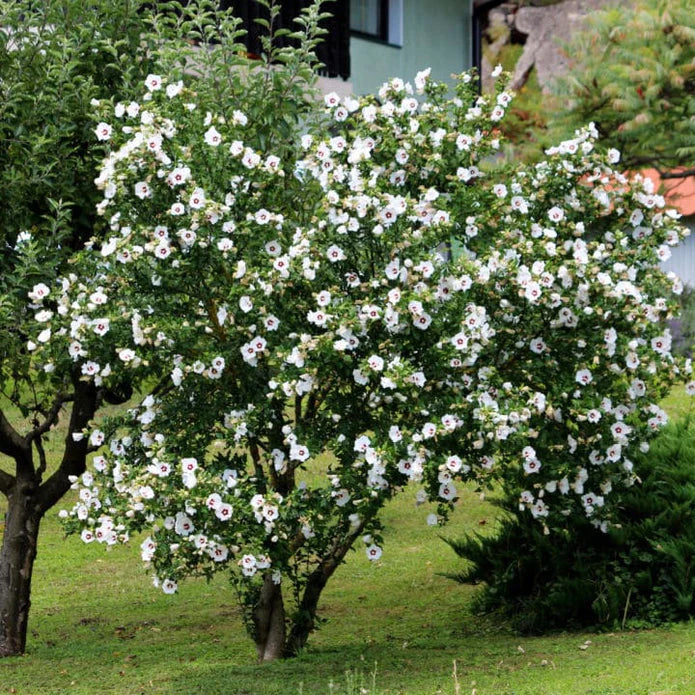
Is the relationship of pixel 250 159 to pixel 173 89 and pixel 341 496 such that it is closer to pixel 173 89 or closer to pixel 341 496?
pixel 173 89

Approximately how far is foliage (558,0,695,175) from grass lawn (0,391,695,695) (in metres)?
4.77

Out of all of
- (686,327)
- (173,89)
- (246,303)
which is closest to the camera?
(246,303)

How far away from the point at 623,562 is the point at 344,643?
6.64 ft

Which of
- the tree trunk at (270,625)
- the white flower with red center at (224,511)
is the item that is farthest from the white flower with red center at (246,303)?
the tree trunk at (270,625)

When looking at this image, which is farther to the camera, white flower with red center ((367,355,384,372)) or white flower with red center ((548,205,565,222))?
white flower with red center ((548,205,565,222))

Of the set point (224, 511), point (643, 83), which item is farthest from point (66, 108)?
point (643, 83)

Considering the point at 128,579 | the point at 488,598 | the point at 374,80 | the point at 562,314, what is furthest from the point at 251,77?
the point at 374,80

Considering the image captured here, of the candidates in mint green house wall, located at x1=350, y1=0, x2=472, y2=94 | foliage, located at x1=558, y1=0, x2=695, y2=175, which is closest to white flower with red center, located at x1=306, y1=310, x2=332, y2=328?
foliage, located at x1=558, y1=0, x2=695, y2=175

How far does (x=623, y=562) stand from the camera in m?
7.85

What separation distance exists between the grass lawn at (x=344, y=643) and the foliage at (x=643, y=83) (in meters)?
4.77

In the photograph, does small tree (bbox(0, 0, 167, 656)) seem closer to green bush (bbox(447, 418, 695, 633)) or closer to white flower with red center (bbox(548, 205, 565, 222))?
white flower with red center (bbox(548, 205, 565, 222))

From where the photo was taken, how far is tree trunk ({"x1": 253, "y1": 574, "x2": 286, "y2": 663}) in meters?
7.16

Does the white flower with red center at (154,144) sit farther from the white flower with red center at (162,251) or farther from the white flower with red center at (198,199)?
the white flower with red center at (162,251)

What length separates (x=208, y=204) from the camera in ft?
19.8
